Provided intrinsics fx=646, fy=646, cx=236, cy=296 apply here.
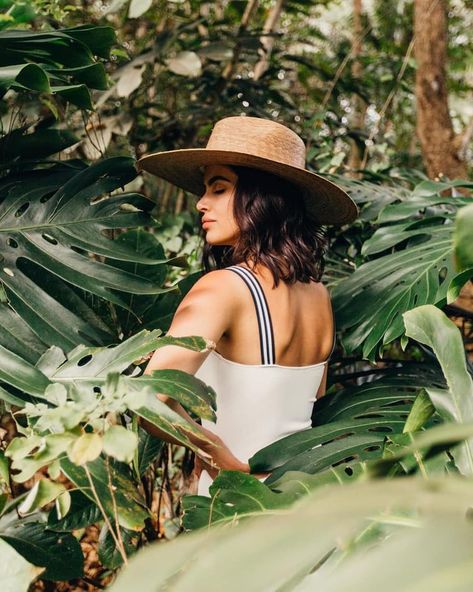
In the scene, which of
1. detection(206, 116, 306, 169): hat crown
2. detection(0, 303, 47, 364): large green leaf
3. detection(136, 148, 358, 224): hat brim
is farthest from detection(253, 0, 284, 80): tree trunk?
detection(0, 303, 47, 364): large green leaf

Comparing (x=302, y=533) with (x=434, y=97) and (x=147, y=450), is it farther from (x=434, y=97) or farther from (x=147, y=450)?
(x=434, y=97)

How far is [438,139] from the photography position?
383 centimetres

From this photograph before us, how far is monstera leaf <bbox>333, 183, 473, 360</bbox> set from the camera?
1.59 m

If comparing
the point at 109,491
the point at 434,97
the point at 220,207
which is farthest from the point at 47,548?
the point at 434,97

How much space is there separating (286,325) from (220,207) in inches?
14.1

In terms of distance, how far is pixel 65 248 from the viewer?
58.9 inches

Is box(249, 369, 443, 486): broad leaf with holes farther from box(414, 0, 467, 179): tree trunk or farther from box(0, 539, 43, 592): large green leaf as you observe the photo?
box(414, 0, 467, 179): tree trunk

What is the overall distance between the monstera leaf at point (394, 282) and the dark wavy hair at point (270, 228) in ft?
0.58

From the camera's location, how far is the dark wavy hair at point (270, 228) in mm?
1545

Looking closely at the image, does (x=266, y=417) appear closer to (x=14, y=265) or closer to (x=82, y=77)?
(x=14, y=265)

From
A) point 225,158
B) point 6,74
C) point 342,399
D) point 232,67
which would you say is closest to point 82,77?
point 6,74

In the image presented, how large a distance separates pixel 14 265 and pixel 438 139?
10.0 ft

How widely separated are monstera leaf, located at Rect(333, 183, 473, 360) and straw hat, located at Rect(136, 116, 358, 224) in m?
0.18

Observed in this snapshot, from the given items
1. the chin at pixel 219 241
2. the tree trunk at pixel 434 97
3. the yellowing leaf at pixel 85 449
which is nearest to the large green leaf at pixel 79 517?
the yellowing leaf at pixel 85 449
